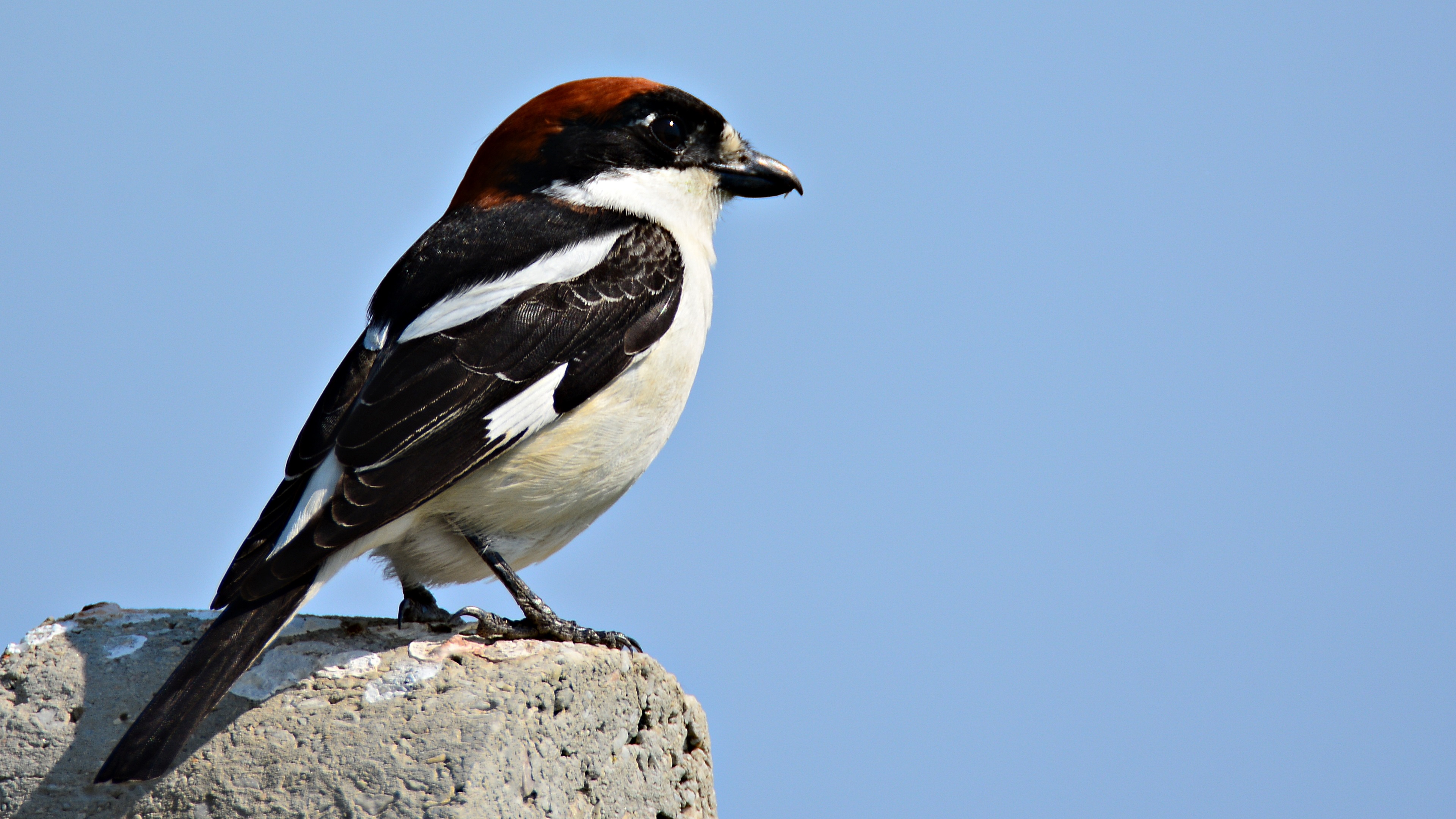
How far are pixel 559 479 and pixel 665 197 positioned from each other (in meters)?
1.38

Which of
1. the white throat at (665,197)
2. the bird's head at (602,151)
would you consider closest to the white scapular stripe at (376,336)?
the bird's head at (602,151)

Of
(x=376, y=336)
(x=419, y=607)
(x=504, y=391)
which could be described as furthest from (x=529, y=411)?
(x=419, y=607)

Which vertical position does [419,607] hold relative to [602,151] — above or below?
below

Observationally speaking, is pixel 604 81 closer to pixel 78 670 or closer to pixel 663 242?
pixel 663 242

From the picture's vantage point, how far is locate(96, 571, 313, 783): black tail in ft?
10.5

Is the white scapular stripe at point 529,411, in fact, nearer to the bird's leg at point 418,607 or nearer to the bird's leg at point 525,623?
the bird's leg at point 525,623

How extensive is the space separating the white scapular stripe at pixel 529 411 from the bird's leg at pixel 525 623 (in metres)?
0.43

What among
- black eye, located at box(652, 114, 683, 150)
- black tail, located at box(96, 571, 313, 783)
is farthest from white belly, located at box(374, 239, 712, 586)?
black eye, located at box(652, 114, 683, 150)

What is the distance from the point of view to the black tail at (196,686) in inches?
126

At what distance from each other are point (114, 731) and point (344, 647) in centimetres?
65

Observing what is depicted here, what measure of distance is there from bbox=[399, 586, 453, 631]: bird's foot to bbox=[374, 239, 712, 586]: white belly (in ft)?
0.33

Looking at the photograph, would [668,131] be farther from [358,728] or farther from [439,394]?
[358,728]

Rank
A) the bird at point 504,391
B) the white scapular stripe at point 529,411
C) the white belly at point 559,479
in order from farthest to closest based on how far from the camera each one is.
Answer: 1. the white belly at point 559,479
2. the white scapular stripe at point 529,411
3. the bird at point 504,391

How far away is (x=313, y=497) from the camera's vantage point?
3.78 m
